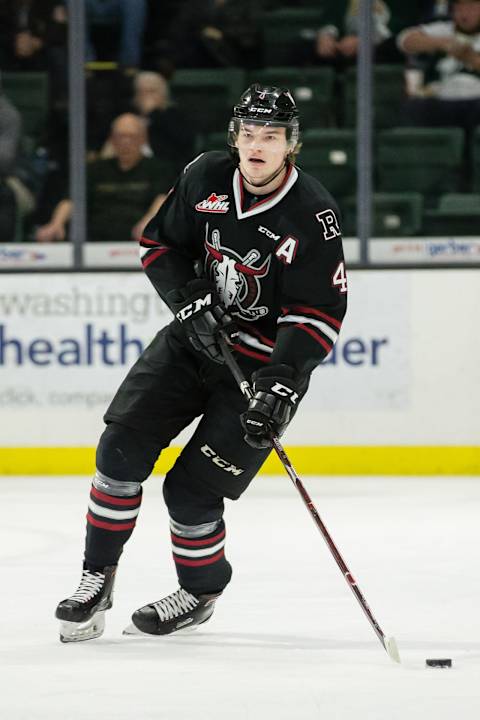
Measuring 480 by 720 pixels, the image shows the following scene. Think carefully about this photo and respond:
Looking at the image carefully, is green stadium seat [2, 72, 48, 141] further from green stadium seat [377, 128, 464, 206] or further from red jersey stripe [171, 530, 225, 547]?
red jersey stripe [171, 530, 225, 547]

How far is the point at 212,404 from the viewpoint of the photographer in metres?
3.34

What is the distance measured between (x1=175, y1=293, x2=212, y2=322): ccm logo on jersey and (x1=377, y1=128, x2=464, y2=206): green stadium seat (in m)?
2.67

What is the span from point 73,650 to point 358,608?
752mm

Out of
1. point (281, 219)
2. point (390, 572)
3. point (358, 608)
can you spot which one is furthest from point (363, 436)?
point (281, 219)

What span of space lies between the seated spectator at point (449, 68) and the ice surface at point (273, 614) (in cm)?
141

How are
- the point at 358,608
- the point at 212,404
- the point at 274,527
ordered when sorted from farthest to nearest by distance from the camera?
the point at 274,527
the point at 358,608
the point at 212,404

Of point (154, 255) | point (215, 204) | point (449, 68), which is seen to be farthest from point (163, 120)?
point (215, 204)

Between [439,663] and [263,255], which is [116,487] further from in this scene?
[439,663]

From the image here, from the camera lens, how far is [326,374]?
5574 mm

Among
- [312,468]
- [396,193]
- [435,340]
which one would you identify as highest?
[396,193]

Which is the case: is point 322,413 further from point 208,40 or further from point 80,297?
point 208,40

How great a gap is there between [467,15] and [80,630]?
10.9 feet

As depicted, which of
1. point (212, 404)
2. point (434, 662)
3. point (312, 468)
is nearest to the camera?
point (434, 662)

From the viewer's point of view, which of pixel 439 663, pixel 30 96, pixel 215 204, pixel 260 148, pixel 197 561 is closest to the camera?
pixel 439 663
